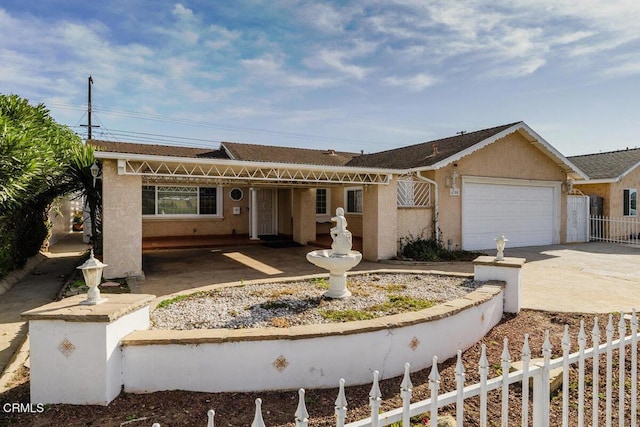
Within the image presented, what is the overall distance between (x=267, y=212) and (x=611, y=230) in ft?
57.8

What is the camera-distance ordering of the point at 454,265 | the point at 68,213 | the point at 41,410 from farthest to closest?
the point at 68,213
the point at 454,265
the point at 41,410

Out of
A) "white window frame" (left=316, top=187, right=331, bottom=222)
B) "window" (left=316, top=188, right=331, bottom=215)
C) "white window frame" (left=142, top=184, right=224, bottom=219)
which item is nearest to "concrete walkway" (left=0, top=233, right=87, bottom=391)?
"white window frame" (left=142, top=184, right=224, bottom=219)

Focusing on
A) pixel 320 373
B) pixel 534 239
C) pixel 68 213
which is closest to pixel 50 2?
pixel 320 373

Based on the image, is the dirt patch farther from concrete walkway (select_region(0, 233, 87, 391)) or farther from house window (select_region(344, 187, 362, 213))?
house window (select_region(344, 187, 362, 213))

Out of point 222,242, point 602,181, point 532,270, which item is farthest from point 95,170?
point 602,181

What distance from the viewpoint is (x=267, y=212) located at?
19281mm

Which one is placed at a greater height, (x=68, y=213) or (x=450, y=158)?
(x=450, y=158)

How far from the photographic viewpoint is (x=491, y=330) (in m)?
5.83

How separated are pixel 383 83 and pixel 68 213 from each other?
63.3ft

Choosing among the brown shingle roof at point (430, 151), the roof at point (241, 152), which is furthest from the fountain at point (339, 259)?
the roof at point (241, 152)

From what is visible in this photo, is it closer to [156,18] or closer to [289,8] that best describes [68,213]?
[156,18]

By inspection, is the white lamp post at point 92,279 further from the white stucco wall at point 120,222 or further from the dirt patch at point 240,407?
the white stucco wall at point 120,222

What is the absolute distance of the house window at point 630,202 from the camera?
19353mm

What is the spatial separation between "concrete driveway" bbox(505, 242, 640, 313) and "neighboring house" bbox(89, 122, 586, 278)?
2.18 metres
